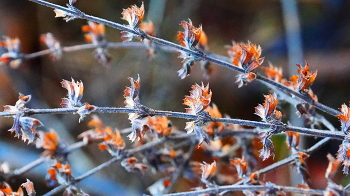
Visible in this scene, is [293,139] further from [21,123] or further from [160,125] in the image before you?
[21,123]

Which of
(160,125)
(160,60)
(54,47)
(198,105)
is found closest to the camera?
(198,105)

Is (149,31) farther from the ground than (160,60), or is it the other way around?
(160,60)

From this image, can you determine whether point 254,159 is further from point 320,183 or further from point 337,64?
point 337,64

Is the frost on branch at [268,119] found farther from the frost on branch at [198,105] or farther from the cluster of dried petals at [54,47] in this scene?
the cluster of dried petals at [54,47]

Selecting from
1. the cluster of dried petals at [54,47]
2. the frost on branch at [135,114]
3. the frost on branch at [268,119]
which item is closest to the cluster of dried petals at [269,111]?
the frost on branch at [268,119]

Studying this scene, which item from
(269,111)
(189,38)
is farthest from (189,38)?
(269,111)

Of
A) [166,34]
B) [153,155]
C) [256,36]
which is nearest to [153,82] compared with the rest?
[166,34]
